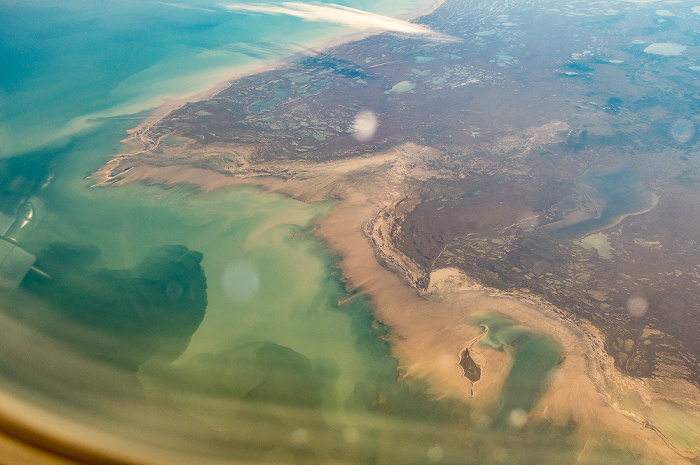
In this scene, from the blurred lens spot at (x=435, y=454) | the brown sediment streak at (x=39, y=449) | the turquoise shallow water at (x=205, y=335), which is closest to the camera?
the brown sediment streak at (x=39, y=449)

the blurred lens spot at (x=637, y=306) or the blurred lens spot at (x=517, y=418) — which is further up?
the blurred lens spot at (x=517, y=418)

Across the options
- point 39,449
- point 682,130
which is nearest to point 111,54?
point 39,449

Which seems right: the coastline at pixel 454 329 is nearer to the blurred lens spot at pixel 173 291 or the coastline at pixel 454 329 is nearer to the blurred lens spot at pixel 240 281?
the blurred lens spot at pixel 240 281

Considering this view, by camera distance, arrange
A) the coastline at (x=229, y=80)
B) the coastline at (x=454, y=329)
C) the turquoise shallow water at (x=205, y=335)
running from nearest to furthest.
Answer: the turquoise shallow water at (x=205, y=335)
the coastline at (x=454, y=329)
the coastline at (x=229, y=80)

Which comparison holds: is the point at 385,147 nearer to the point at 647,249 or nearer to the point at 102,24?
the point at 647,249

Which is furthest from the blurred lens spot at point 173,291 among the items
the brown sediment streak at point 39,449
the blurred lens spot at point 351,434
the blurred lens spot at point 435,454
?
the blurred lens spot at point 435,454

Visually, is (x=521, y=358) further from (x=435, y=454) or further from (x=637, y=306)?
(x=637, y=306)
